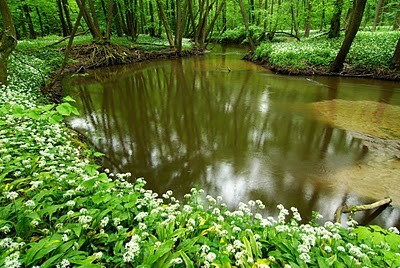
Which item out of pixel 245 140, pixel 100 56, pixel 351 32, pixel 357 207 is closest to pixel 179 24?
pixel 100 56

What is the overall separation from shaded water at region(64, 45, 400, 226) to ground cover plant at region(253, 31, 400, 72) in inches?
62.9

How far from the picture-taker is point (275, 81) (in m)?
14.5

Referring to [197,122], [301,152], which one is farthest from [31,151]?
[301,152]

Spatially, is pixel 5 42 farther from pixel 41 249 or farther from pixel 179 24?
pixel 179 24

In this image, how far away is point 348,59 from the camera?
15633 millimetres

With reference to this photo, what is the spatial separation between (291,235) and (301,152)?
14.3 feet

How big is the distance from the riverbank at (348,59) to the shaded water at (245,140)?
968mm

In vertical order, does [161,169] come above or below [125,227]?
below

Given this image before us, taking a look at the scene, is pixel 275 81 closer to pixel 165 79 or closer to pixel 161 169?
pixel 165 79

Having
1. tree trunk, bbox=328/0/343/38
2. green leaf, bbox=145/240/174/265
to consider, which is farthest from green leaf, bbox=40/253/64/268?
tree trunk, bbox=328/0/343/38

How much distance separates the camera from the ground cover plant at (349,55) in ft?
47.5

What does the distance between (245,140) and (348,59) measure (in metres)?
11.8

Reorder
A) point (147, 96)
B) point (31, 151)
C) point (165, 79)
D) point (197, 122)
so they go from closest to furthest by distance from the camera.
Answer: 1. point (31, 151)
2. point (197, 122)
3. point (147, 96)
4. point (165, 79)

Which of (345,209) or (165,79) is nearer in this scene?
(345,209)
